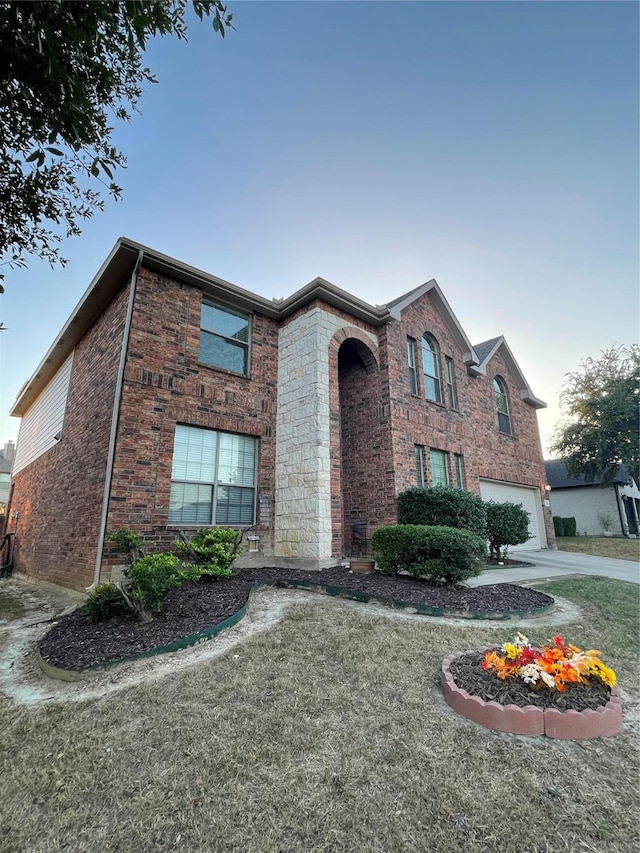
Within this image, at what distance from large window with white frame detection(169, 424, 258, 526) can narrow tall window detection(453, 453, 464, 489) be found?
578 cm

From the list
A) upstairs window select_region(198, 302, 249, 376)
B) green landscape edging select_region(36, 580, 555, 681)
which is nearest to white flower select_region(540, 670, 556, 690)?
green landscape edging select_region(36, 580, 555, 681)

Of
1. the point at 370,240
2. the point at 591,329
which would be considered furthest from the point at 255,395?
the point at 591,329

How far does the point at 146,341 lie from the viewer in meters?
7.52

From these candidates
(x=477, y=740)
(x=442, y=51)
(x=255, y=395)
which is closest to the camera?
(x=477, y=740)

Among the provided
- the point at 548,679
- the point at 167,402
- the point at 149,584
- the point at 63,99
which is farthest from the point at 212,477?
the point at 548,679

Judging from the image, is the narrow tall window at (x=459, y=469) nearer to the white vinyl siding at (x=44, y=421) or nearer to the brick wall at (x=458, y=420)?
the brick wall at (x=458, y=420)

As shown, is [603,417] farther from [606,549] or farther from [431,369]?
[431,369]

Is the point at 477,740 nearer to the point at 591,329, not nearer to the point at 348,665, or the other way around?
the point at 348,665

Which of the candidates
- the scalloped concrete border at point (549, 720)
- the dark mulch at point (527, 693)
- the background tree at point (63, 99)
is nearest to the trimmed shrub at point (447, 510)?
the dark mulch at point (527, 693)

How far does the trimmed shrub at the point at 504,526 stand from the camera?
34.7 ft

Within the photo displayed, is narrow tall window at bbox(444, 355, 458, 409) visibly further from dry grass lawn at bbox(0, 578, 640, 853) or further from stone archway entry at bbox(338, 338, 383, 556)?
dry grass lawn at bbox(0, 578, 640, 853)

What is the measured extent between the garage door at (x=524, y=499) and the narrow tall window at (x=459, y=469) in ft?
4.87

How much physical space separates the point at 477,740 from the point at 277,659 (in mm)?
1788

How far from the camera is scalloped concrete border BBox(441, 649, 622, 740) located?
8.76 ft
